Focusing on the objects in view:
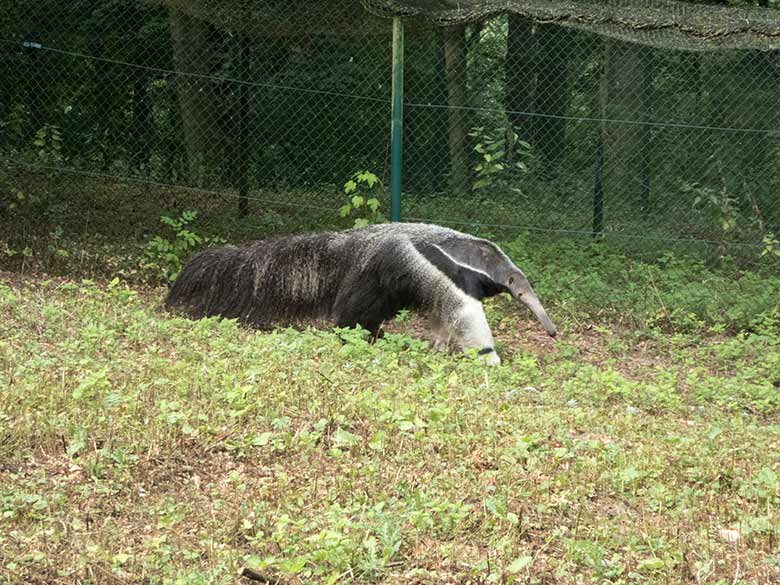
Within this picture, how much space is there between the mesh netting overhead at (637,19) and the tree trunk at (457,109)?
3.95 feet

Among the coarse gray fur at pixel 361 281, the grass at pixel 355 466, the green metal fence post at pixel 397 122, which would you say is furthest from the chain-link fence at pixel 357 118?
the grass at pixel 355 466

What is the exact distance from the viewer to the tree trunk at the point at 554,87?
11.6 m

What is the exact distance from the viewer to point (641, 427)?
17.5 feet

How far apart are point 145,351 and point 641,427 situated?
9.19ft

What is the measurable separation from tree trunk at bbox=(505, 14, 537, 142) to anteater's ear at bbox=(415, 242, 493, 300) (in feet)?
15.9

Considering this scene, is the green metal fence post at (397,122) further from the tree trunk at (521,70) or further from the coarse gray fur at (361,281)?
the tree trunk at (521,70)

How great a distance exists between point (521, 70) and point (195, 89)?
12.7ft

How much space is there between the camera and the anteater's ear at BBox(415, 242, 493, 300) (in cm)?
718

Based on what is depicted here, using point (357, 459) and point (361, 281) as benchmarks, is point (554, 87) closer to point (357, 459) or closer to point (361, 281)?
point (361, 281)

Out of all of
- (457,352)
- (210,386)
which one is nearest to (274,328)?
(457,352)

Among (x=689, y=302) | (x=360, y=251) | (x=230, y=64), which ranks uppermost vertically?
(x=230, y=64)

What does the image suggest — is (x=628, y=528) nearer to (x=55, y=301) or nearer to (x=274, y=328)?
(x=274, y=328)

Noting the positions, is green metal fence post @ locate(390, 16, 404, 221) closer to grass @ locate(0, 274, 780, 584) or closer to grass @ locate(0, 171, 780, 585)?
grass @ locate(0, 171, 780, 585)

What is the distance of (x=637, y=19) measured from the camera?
909 cm
